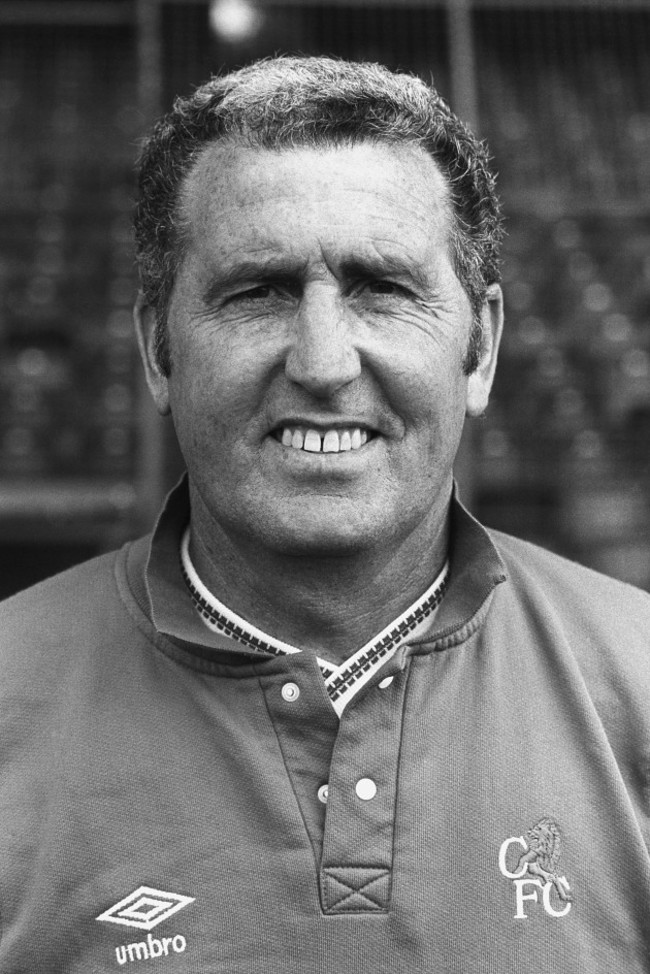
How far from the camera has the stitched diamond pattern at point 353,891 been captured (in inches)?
57.4

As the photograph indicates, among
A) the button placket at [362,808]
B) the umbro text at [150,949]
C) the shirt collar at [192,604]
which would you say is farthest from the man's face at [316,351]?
the umbro text at [150,949]

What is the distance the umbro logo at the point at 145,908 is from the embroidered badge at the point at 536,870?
425mm

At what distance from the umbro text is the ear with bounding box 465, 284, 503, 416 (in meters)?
0.90

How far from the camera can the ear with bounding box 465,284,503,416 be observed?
1.86 metres

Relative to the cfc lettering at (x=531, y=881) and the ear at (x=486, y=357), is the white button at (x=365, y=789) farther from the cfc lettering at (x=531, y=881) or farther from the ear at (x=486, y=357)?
the ear at (x=486, y=357)

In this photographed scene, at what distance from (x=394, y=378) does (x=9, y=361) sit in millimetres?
3519

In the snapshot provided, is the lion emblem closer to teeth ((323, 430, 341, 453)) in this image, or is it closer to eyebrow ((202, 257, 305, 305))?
teeth ((323, 430, 341, 453))

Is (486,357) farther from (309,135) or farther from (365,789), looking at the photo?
(365,789)

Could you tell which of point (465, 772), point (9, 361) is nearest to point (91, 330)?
point (9, 361)

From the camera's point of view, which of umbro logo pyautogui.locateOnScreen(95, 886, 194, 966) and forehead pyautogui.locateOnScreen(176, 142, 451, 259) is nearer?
umbro logo pyautogui.locateOnScreen(95, 886, 194, 966)

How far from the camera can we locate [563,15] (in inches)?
195

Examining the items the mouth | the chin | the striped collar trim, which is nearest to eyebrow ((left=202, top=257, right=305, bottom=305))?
the mouth

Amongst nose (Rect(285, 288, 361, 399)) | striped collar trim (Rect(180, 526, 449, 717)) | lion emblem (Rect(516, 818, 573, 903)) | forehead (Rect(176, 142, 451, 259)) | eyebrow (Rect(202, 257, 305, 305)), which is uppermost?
forehead (Rect(176, 142, 451, 259))

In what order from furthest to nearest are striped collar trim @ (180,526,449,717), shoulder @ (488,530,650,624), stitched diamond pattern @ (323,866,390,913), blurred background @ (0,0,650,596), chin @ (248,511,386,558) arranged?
1. blurred background @ (0,0,650,596)
2. shoulder @ (488,530,650,624)
3. striped collar trim @ (180,526,449,717)
4. chin @ (248,511,386,558)
5. stitched diamond pattern @ (323,866,390,913)
